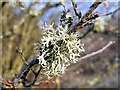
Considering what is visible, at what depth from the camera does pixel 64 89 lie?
28.8ft

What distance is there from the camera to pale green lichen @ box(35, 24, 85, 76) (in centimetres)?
97

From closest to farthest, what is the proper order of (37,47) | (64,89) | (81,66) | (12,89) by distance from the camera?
(37,47), (12,89), (81,66), (64,89)

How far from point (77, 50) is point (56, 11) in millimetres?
4820

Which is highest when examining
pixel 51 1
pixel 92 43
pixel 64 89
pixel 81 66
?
pixel 51 1

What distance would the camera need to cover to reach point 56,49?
987 millimetres

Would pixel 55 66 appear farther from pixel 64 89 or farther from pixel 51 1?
pixel 64 89

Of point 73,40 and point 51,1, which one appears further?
point 51,1

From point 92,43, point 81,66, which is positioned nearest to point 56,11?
point 92,43

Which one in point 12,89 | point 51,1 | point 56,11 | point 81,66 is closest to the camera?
point 12,89

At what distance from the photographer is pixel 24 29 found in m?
6.00

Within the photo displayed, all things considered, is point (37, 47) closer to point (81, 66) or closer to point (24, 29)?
point (24, 29)

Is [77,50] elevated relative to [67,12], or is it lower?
lower

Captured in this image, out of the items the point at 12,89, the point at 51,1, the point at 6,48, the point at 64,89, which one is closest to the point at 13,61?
the point at 6,48

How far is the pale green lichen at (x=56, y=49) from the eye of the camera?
3.19 ft
